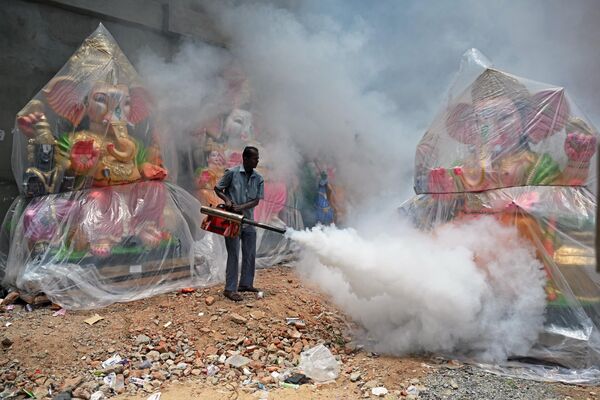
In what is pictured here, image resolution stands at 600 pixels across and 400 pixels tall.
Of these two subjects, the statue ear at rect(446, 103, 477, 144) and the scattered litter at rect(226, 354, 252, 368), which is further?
the statue ear at rect(446, 103, 477, 144)

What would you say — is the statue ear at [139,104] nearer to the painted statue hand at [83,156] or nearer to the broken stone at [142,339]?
the painted statue hand at [83,156]

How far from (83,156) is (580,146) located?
4.89 m

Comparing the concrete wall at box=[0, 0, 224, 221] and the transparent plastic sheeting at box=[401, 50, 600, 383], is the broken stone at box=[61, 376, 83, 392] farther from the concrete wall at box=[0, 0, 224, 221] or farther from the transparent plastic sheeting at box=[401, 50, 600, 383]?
the concrete wall at box=[0, 0, 224, 221]

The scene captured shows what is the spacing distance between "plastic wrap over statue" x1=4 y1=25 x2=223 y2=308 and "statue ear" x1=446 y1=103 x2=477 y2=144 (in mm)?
3083

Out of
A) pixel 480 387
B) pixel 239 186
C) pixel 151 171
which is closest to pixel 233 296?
pixel 239 186

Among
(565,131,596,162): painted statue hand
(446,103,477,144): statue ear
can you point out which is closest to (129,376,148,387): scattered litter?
(446,103,477,144): statue ear

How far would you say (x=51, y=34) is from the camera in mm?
6090

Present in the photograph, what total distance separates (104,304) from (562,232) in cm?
413

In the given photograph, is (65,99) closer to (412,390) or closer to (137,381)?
(137,381)

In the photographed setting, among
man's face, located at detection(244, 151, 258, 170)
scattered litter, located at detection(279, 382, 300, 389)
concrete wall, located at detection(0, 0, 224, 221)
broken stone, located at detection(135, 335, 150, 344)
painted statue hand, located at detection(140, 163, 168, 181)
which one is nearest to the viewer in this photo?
scattered litter, located at detection(279, 382, 300, 389)

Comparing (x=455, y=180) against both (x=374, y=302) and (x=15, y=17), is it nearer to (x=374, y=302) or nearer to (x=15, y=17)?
(x=374, y=302)

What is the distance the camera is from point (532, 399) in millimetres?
2699

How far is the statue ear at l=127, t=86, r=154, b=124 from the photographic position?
5.05 metres

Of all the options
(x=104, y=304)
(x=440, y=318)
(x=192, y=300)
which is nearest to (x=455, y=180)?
(x=440, y=318)
